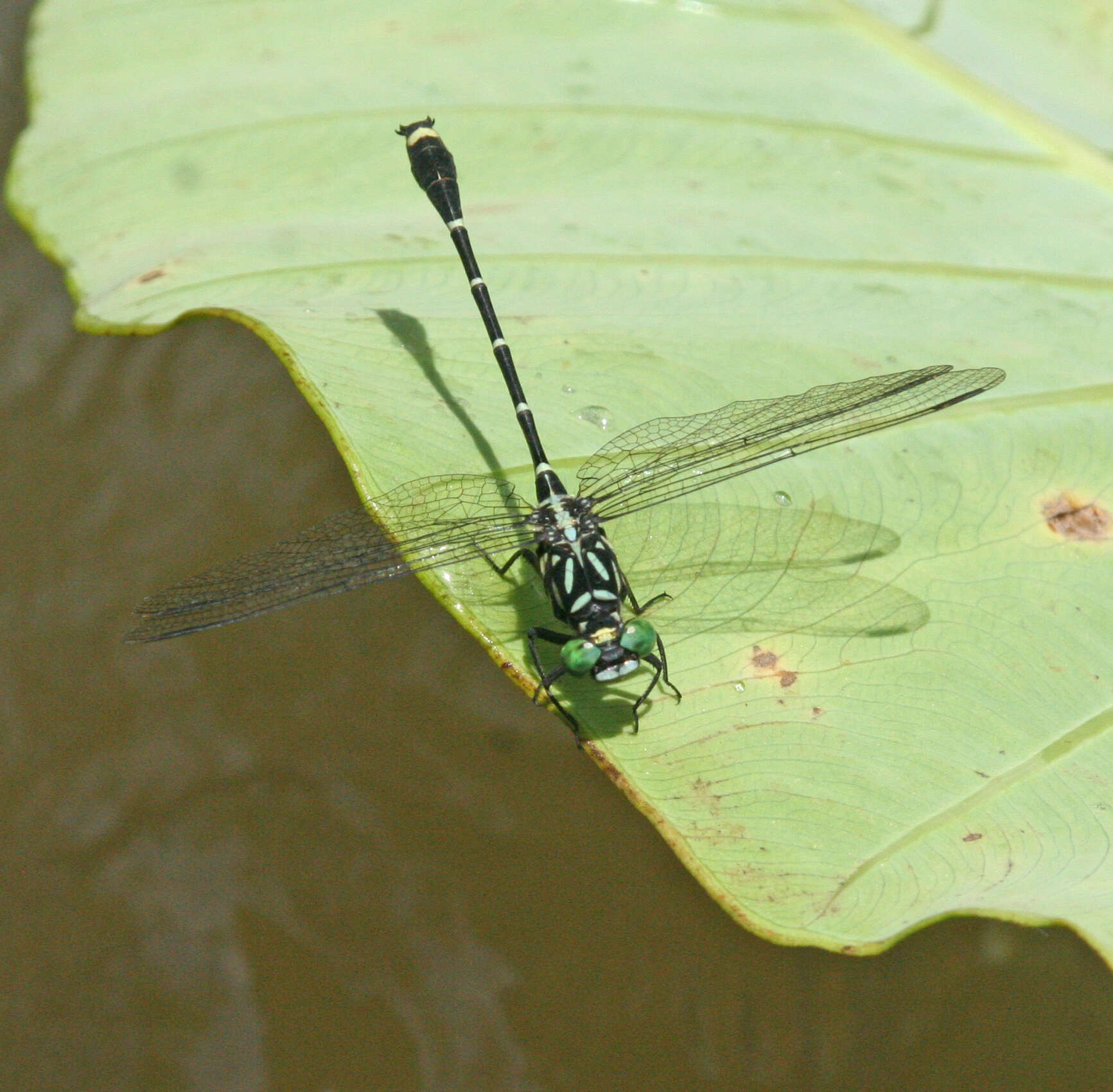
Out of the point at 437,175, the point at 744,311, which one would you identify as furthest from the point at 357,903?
the point at 437,175

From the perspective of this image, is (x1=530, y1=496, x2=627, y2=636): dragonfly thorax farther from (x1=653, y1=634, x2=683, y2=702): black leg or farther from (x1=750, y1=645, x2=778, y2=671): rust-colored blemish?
(x1=750, y1=645, x2=778, y2=671): rust-colored blemish

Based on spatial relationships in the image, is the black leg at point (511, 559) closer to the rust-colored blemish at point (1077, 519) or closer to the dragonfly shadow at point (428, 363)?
the dragonfly shadow at point (428, 363)

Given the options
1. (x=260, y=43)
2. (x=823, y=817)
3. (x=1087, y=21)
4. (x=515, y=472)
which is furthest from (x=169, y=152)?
(x=1087, y=21)

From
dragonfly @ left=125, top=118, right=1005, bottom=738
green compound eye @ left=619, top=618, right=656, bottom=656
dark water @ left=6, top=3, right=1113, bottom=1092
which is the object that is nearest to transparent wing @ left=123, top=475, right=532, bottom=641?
dragonfly @ left=125, top=118, right=1005, bottom=738

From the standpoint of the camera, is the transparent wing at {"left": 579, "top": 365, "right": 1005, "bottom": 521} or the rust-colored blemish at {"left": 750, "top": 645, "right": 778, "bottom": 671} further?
the transparent wing at {"left": 579, "top": 365, "right": 1005, "bottom": 521}

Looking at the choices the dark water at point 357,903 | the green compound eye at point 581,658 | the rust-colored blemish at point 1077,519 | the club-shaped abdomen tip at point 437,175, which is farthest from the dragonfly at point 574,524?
the dark water at point 357,903

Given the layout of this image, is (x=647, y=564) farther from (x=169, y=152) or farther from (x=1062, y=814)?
(x=169, y=152)
